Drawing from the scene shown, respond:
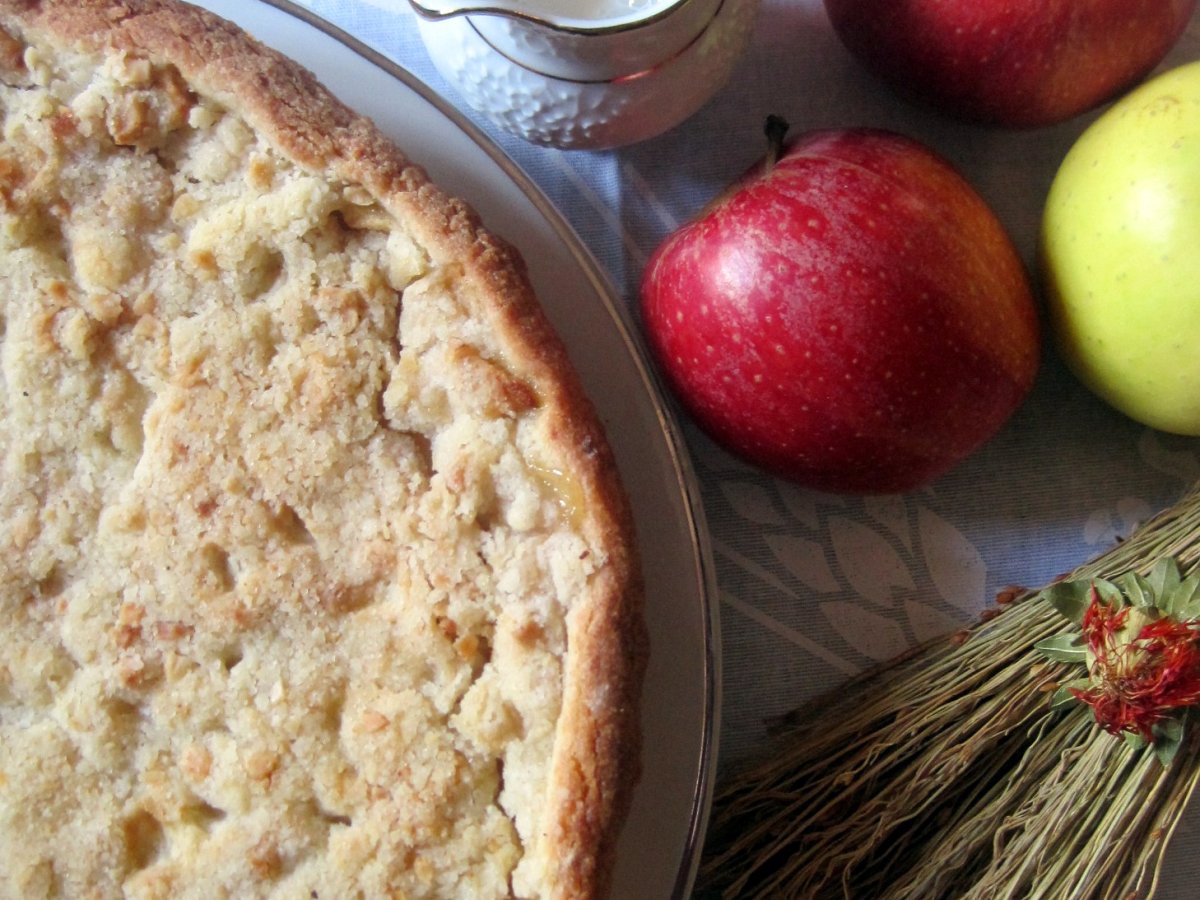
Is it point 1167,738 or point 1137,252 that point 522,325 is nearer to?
point 1137,252

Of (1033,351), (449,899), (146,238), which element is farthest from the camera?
(1033,351)

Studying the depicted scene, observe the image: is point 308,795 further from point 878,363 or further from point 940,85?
point 940,85

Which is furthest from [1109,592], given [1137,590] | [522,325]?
[522,325]

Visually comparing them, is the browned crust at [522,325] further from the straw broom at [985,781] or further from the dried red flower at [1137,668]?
the dried red flower at [1137,668]

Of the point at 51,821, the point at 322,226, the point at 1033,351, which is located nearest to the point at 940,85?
the point at 1033,351

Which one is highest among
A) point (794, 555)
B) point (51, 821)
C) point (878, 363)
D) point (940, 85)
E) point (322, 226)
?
point (940, 85)

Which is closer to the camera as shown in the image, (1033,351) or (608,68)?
(608,68)
